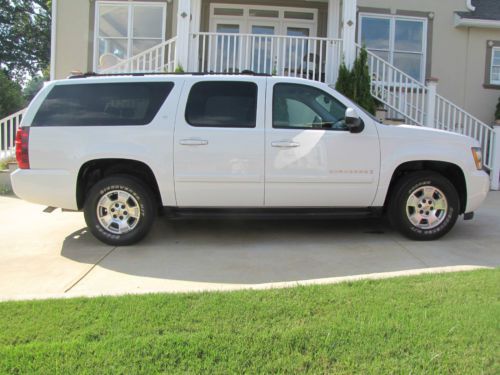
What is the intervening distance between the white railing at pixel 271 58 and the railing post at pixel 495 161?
373cm

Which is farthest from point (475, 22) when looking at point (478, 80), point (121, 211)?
point (121, 211)

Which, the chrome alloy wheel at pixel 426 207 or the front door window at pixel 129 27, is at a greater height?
the front door window at pixel 129 27

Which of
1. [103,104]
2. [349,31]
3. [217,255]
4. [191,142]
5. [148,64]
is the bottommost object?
[217,255]

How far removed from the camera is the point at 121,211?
5.71m

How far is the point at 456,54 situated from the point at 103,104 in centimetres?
1068

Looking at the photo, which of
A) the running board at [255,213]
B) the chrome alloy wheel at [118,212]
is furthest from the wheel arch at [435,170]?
the chrome alloy wheel at [118,212]

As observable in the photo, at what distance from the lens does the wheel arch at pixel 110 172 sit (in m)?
5.68

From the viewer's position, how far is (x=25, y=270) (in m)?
4.91

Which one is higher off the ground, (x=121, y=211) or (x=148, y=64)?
(x=148, y=64)

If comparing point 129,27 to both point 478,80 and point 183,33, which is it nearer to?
point 183,33

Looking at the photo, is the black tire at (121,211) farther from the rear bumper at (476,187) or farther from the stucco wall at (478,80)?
the stucco wall at (478,80)

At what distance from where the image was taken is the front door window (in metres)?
13.0

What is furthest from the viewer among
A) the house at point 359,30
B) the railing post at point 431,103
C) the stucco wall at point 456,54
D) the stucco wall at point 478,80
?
the stucco wall at point 478,80

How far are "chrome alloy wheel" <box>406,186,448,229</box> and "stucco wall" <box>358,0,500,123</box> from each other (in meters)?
8.16
